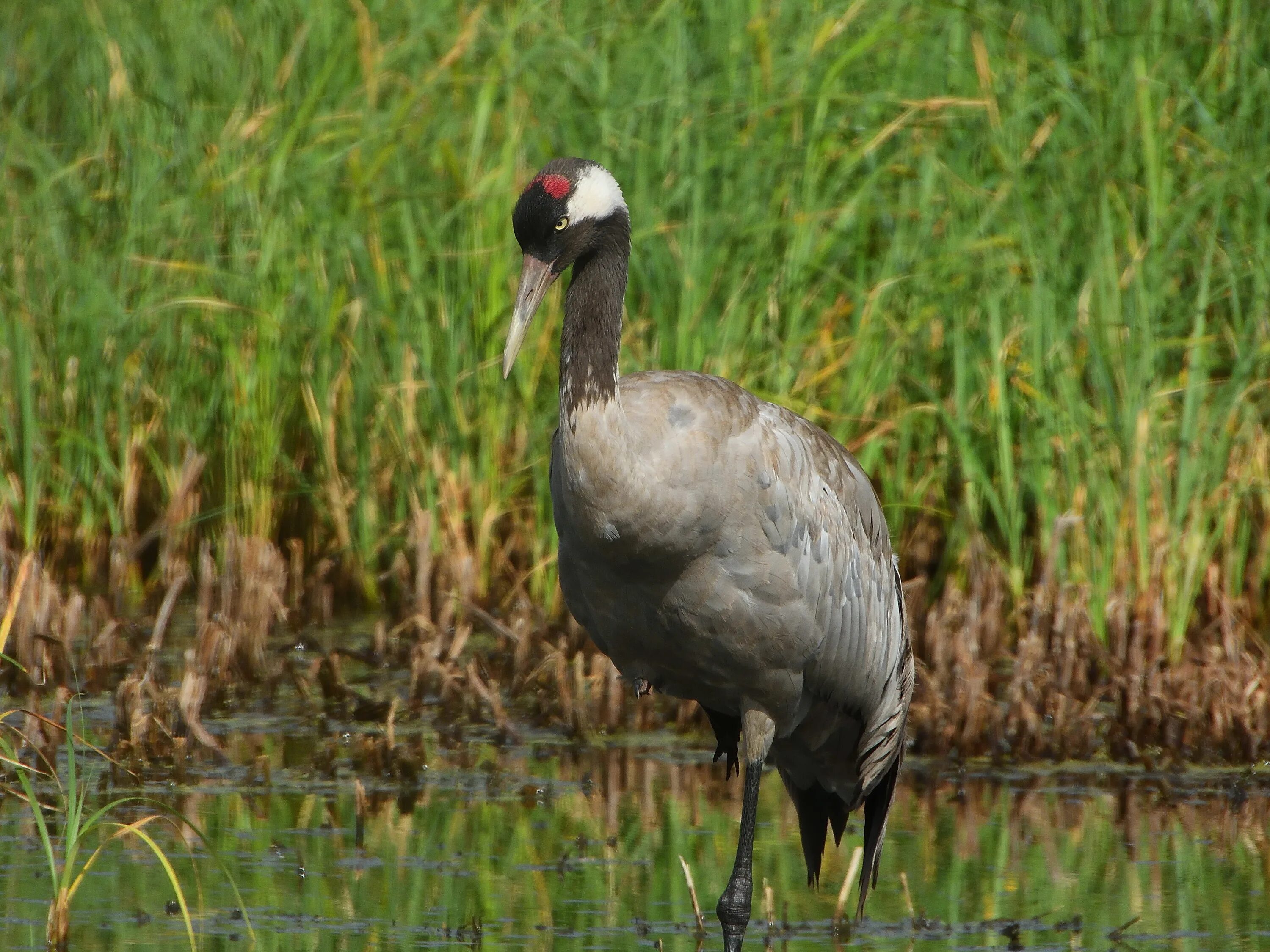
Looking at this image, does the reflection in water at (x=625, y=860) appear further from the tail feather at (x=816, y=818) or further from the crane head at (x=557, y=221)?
the crane head at (x=557, y=221)

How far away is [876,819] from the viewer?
17.4 feet

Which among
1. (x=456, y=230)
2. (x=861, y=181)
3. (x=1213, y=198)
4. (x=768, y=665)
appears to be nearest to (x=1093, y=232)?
(x=1213, y=198)

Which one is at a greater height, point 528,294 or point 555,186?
point 555,186

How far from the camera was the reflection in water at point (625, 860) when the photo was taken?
467 centimetres

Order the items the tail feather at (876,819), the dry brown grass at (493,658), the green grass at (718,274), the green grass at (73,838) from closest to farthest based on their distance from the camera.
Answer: the green grass at (73,838) < the tail feather at (876,819) < the dry brown grass at (493,658) < the green grass at (718,274)

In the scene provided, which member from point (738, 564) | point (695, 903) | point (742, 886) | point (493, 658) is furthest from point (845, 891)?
point (493, 658)

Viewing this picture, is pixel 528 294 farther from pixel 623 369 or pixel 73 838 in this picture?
pixel 623 369

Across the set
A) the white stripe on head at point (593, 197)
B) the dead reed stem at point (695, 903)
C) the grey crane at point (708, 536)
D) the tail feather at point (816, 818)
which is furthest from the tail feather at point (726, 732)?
the white stripe on head at point (593, 197)

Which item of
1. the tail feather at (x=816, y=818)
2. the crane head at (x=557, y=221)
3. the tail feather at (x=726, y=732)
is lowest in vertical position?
the tail feather at (x=816, y=818)

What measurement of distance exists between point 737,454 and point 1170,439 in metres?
2.74

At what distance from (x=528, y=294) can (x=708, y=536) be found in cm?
72

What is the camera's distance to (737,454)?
4.62 meters

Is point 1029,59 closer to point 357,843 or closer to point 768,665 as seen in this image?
point 768,665

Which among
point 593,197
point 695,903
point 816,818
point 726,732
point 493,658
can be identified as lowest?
point 695,903
